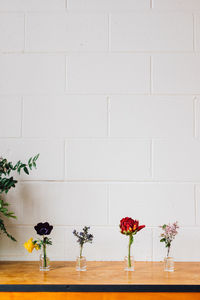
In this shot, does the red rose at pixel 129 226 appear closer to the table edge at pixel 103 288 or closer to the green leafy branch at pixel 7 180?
the table edge at pixel 103 288

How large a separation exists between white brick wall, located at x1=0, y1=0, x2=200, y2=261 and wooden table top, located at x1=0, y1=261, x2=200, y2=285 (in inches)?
3.0

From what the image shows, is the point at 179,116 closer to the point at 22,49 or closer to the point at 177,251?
the point at 177,251

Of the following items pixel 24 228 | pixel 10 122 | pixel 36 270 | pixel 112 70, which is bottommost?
pixel 36 270

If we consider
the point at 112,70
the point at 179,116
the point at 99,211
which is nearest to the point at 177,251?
the point at 99,211

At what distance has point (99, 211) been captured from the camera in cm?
139

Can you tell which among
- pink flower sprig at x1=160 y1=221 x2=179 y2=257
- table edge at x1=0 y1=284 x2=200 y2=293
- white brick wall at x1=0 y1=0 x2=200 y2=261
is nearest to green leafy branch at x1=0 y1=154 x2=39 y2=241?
white brick wall at x1=0 y1=0 x2=200 y2=261

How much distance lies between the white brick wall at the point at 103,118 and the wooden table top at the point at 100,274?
0.08 m

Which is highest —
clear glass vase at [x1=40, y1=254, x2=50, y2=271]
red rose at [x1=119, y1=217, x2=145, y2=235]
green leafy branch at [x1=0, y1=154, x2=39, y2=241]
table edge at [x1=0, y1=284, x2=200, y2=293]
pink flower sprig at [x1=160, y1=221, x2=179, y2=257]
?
green leafy branch at [x1=0, y1=154, x2=39, y2=241]

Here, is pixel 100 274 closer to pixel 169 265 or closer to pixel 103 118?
pixel 169 265

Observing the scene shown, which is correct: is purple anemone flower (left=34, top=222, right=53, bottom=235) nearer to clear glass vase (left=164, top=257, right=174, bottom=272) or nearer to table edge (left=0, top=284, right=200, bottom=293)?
table edge (left=0, top=284, right=200, bottom=293)

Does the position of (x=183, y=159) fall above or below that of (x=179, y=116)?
below

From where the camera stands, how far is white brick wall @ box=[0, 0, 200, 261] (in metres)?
1.39

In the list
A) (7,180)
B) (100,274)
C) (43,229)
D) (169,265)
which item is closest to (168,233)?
(169,265)

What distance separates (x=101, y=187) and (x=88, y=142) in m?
0.20
